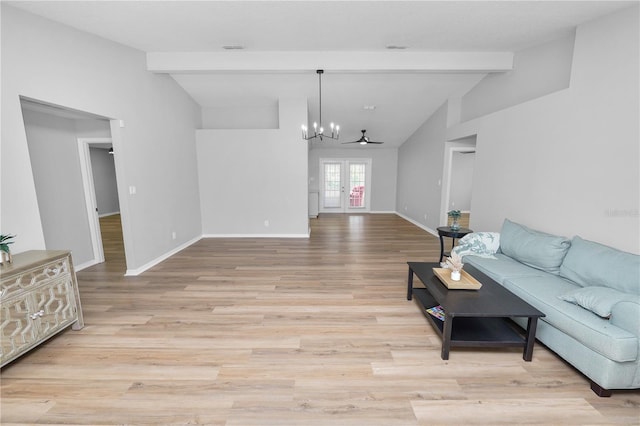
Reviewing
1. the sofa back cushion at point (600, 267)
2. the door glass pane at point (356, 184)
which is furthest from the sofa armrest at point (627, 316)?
the door glass pane at point (356, 184)

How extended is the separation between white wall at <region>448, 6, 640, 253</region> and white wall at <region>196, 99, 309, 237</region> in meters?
3.67

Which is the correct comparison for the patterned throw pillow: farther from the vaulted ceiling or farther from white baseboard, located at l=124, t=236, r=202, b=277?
white baseboard, located at l=124, t=236, r=202, b=277

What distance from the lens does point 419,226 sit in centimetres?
696

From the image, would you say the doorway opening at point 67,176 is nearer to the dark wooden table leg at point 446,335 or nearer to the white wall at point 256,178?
the white wall at point 256,178

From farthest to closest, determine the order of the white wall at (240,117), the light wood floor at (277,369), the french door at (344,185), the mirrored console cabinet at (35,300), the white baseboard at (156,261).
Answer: the french door at (344,185) → the white wall at (240,117) → the white baseboard at (156,261) → the mirrored console cabinet at (35,300) → the light wood floor at (277,369)

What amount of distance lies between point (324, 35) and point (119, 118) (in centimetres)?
285

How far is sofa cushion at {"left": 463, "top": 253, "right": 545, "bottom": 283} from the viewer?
254cm

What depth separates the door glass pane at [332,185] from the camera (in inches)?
372

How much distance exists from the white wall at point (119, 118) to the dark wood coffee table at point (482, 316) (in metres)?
3.56

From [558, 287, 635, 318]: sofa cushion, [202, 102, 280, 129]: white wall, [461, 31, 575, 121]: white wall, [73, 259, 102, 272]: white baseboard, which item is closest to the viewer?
[558, 287, 635, 318]: sofa cushion

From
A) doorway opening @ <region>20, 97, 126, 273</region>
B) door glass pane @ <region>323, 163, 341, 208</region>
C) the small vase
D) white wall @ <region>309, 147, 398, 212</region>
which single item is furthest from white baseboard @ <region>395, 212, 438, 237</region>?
the small vase

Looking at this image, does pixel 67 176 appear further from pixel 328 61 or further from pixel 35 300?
pixel 328 61

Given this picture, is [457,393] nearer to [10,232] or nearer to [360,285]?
[360,285]

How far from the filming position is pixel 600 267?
2172 mm
